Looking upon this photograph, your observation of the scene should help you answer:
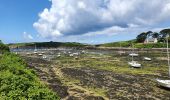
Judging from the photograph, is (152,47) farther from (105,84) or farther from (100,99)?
(100,99)

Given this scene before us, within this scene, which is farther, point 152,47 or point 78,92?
point 152,47

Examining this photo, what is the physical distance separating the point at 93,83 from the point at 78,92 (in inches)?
399

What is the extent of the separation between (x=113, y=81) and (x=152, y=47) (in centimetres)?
13935

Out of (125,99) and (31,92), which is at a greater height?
(31,92)

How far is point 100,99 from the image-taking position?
1741 inches

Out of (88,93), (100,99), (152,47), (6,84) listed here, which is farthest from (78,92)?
(152,47)

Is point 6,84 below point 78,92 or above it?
above

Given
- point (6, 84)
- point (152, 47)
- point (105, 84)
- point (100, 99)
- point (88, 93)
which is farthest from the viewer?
point (152, 47)

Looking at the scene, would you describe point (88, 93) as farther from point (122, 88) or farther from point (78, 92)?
point (122, 88)

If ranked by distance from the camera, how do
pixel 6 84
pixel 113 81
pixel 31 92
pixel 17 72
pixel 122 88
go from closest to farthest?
pixel 31 92 → pixel 6 84 → pixel 17 72 → pixel 122 88 → pixel 113 81

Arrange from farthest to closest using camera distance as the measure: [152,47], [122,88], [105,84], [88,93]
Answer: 1. [152,47]
2. [105,84]
3. [122,88]
4. [88,93]

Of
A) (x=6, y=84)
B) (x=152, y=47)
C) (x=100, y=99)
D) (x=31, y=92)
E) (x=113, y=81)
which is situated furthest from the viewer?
(x=152, y=47)

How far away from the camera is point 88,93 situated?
48562mm

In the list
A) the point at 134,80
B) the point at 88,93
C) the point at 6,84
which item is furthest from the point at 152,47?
the point at 6,84
